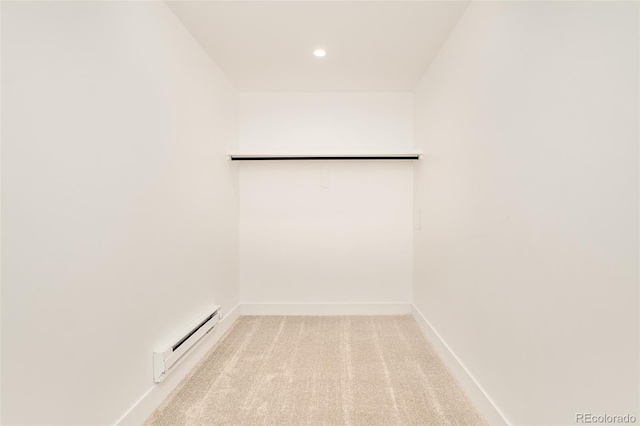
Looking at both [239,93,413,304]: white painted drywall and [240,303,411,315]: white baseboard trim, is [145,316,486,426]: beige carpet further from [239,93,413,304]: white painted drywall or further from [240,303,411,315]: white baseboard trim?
[239,93,413,304]: white painted drywall

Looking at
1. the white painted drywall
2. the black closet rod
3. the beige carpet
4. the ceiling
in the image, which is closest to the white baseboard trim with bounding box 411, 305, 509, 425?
the beige carpet

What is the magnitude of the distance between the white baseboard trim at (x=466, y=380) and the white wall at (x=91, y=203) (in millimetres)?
1881

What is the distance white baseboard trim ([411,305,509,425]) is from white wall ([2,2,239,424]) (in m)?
1.88

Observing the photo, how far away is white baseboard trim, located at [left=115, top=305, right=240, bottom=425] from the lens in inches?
68.6

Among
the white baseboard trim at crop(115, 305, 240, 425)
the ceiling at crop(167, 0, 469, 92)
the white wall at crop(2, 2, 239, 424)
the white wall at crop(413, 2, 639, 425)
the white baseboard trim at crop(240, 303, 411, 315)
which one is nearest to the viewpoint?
the white wall at crop(413, 2, 639, 425)

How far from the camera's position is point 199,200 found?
261 cm

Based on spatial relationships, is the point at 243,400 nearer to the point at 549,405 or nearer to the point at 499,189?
the point at 549,405

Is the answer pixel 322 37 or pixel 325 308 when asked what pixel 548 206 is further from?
pixel 325 308

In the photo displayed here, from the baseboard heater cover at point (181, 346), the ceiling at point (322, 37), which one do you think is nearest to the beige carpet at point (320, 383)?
the baseboard heater cover at point (181, 346)

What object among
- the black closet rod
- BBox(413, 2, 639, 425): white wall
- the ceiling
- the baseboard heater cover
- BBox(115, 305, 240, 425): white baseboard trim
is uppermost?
→ the ceiling

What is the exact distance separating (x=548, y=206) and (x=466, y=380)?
1.34 m

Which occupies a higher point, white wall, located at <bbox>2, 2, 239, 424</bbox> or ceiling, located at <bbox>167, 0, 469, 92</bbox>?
ceiling, located at <bbox>167, 0, 469, 92</bbox>

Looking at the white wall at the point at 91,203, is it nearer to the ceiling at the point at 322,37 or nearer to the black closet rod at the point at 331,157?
the ceiling at the point at 322,37

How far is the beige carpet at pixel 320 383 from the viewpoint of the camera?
→ 1875 mm
